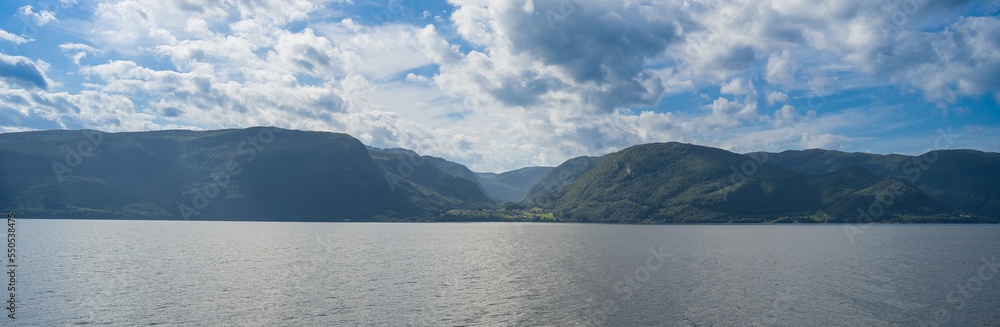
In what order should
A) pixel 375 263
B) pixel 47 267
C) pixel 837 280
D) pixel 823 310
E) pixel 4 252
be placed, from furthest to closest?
pixel 4 252 → pixel 375 263 → pixel 47 267 → pixel 837 280 → pixel 823 310

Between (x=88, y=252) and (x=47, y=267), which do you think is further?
(x=88, y=252)

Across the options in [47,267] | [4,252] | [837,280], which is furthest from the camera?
[4,252]

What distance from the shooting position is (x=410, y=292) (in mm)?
67750

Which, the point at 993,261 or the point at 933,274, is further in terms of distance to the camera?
the point at 993,261

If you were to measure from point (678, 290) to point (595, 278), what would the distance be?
15594 millimetres

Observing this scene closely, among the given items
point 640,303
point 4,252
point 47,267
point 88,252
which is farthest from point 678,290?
point 4,252

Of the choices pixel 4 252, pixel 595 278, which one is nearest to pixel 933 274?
pixel 595 278

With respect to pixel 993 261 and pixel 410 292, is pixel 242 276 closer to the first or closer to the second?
pixel 410 292

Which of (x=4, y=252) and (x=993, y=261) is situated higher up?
(x=4, y=252)

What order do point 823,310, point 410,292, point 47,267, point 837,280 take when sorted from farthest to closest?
1. point 47,267
2. point 837,280
3. point 410,292
4. point 823,310

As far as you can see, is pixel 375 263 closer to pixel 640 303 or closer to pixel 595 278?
pixel 595 278

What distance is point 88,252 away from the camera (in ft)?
375

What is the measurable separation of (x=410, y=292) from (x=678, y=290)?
3920 centimetres

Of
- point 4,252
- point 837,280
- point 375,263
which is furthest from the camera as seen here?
point 4,252
